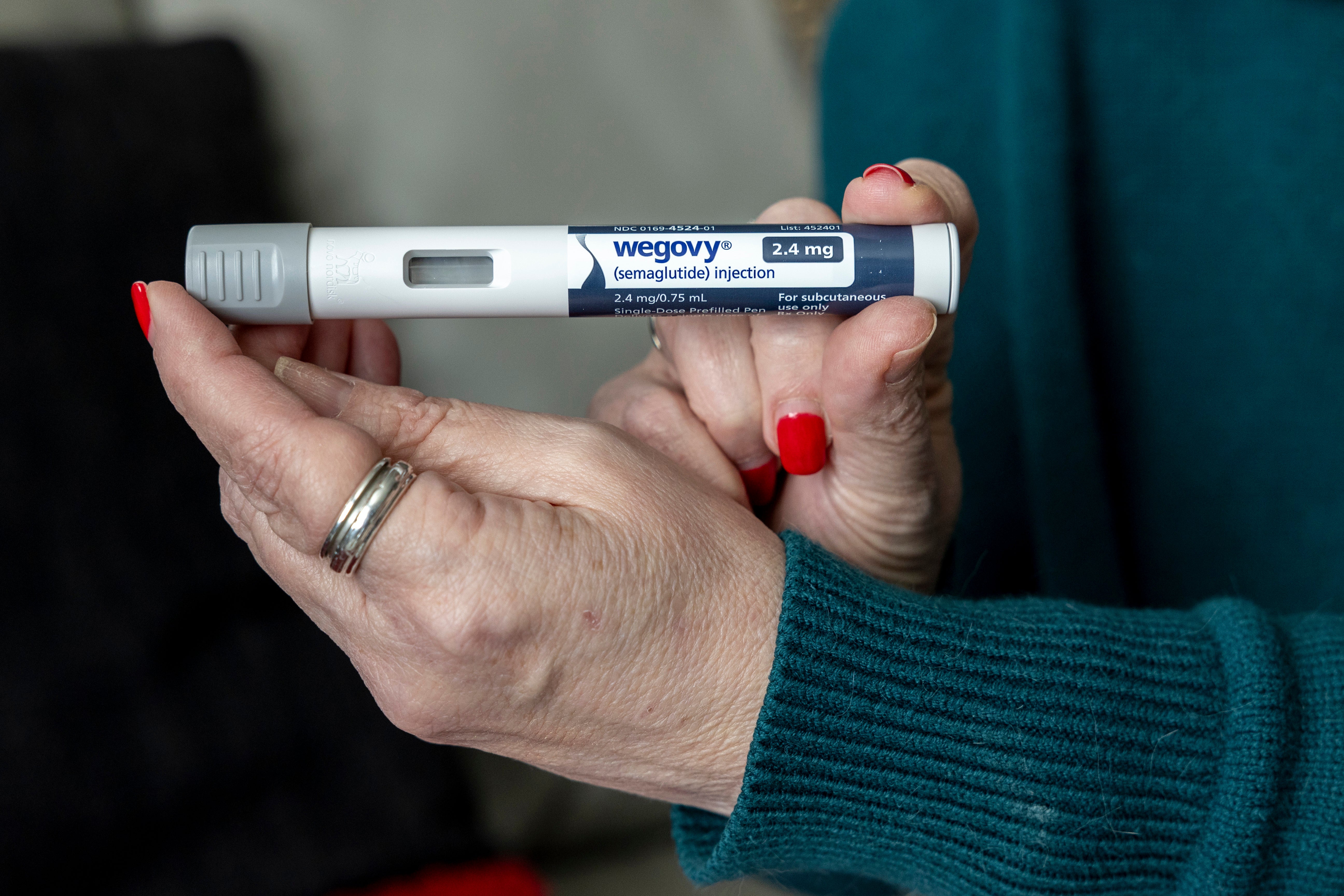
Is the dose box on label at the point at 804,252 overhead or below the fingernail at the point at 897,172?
below

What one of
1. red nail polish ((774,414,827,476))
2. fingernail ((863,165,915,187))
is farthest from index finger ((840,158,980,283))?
red nail polish ((774,414,827,476))

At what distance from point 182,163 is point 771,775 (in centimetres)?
93

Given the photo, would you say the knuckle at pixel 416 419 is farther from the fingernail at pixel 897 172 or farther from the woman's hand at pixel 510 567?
the fingernail at pixel 897 172

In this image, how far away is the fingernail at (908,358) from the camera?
0.58m

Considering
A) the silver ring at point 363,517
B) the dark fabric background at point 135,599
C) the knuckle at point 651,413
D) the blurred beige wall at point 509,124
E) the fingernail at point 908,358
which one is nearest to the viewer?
the silver ring at point 363,517

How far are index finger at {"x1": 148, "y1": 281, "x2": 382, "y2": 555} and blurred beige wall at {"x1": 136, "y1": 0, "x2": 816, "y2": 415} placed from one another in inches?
29.5

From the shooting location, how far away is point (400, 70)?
129cm

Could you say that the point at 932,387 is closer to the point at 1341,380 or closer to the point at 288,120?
the point at 1341,380

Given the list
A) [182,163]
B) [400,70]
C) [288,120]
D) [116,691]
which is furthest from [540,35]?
[116,691]

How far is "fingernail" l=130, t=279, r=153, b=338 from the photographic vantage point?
22.0 inches

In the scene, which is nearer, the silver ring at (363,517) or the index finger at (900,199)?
the silver ring at (363,517)

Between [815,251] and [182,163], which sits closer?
[815,251]

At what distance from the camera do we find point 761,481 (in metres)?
0.75

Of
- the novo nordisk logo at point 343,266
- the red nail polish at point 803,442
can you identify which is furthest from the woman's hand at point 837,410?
the novo nordisk logo at point 343,266
